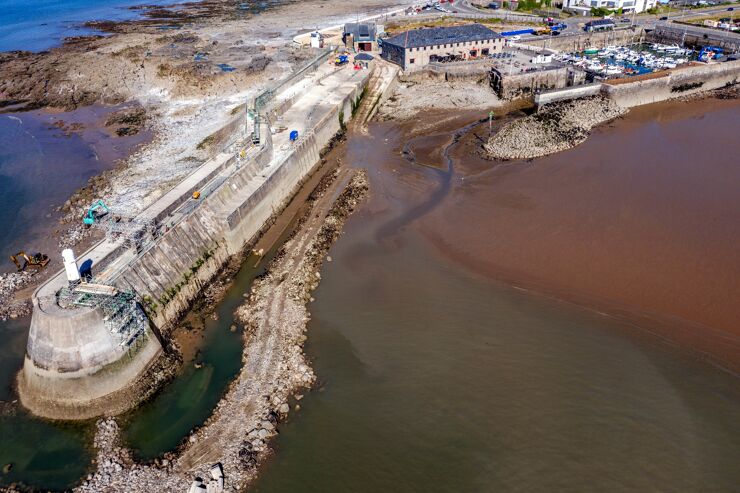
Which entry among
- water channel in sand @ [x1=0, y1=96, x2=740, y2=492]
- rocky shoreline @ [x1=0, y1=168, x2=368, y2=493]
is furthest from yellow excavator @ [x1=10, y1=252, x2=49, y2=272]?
rocky shoreline @ [x1=0, y1=168, x2=368, y2=493]

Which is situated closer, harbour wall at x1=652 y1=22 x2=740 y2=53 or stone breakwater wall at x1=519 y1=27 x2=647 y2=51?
harbour wall at x1=652 y1=22 x2=740 y2=53

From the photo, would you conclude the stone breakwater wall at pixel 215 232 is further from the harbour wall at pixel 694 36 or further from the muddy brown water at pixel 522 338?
the harbour wall at pixel 694 36

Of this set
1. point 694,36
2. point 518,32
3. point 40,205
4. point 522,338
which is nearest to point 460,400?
point 522,338

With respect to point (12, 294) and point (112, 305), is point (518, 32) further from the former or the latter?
point (12, 294)

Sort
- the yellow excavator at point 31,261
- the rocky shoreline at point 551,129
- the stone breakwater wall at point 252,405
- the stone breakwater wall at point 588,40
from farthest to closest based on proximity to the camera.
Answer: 1. the stone breakwater wall at point 588,40
2. the rocky shoreline at point 551,129
3. the yellow excavator at point 31,261
4. the stone breakwater wall at point 252,405

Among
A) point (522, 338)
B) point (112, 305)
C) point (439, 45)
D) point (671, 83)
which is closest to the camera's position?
point (112, 305)

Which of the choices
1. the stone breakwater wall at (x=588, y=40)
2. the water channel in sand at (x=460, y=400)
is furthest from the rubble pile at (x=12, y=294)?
the stone breakwater wall at (x=588, y=40)

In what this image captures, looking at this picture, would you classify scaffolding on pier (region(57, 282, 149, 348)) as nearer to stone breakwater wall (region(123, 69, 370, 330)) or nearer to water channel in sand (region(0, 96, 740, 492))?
stone breakwater wall (region(123, 69, 370, 330))
